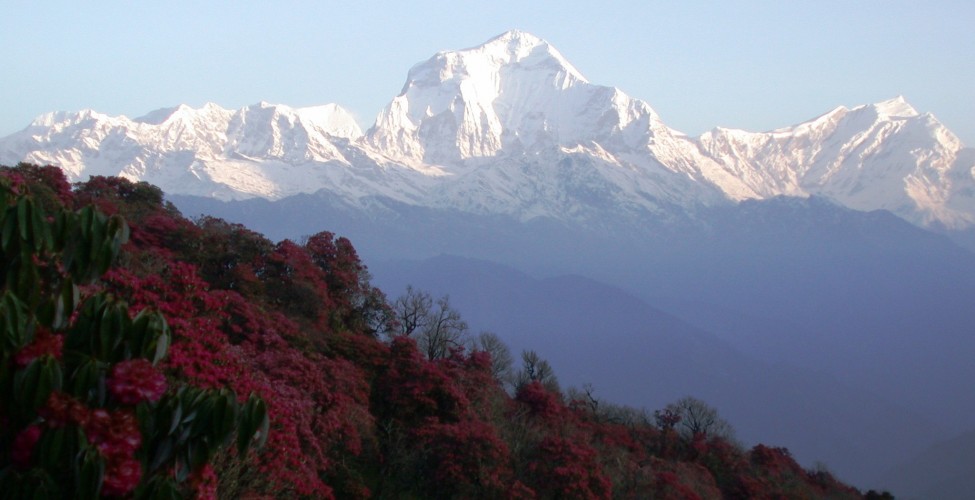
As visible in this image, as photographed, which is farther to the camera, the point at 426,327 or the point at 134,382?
the point at 426,327

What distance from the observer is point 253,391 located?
7340 mm

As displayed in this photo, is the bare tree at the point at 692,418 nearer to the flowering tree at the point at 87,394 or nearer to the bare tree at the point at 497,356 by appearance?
the bare tree at the point at 497,356

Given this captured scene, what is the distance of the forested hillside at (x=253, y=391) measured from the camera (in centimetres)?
668

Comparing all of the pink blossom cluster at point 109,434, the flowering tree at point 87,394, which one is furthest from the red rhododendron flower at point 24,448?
the pink blossom cluster at point 109,434

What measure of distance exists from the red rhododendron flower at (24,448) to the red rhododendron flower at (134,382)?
0.60m


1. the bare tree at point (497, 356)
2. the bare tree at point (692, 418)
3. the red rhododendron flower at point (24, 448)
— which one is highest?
the red rhododendron flower at point (24, 448)

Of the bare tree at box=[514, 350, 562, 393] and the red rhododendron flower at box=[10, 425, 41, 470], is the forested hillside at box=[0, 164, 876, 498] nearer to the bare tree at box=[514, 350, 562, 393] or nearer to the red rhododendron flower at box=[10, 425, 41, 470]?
the red rhododendron flower at box=[10, 425, 41, 470]

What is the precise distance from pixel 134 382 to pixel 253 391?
927 mm

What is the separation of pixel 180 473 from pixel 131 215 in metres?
33.8

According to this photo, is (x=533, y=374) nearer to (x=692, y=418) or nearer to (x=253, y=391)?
(x=692, y=418)

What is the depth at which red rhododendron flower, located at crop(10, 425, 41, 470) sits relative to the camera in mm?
6574

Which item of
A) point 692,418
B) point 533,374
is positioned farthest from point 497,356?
point 692,418

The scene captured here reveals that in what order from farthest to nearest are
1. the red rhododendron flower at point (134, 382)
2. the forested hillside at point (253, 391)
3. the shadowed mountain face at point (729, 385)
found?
the shadowed mountain face at point (729, 385) < the red rhododendron flower at point (134, 382) < the forested hillside at point (253, 391)

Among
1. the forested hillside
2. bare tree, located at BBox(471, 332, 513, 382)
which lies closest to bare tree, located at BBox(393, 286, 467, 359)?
the forested hillside
